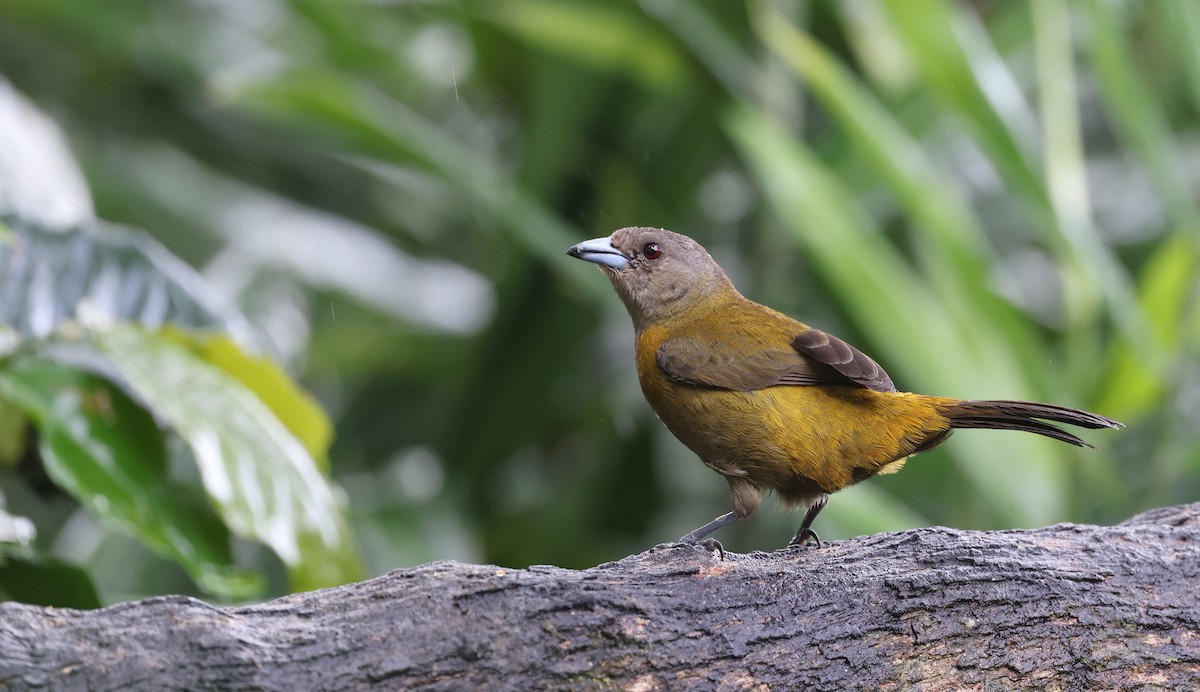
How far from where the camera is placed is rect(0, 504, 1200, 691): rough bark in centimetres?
174

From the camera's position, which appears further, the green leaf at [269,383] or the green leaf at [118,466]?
the green leaf at [269,383]

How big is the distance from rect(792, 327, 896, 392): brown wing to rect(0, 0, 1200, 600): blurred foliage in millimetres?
1171

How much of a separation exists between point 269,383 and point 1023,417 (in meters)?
1.67

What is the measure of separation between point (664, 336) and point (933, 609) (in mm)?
947

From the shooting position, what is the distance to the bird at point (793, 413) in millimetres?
2457

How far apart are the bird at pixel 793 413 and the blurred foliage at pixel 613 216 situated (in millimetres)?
974

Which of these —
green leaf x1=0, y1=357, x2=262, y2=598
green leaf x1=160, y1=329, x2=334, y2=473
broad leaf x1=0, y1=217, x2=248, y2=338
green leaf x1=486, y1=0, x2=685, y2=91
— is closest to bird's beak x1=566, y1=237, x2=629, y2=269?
green leaf x1=160, y1=329, x2=334, y2=473

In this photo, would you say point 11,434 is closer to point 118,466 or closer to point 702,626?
point 118,466

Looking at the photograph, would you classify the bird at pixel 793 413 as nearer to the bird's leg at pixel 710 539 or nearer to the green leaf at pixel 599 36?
the bird's leg at pixel 710 539

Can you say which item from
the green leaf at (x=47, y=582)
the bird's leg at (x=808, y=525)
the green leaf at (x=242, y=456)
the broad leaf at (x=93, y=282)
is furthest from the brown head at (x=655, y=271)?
the green leaf at (x=47, y=582)

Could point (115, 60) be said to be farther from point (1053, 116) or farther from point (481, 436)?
point (1053, 116)

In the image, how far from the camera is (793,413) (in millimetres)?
2504

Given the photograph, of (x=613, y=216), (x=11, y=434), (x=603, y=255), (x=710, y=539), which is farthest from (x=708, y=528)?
(x=613, y=216)

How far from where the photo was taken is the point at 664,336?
2793mm
